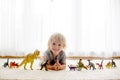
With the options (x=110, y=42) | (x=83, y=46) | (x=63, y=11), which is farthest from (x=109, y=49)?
(x=63, y=11)

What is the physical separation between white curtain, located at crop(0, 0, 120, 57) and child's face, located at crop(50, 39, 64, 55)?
1.76ft

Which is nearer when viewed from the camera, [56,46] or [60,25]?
[56,46]

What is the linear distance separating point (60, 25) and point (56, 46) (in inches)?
22.5

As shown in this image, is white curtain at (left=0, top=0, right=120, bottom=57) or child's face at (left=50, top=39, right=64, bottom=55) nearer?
child's face at (left=50, top=39, right=64, bottom=55)

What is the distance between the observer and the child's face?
4.56 feet

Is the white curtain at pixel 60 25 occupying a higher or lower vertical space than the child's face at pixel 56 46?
higher

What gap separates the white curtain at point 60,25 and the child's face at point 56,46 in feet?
1.76

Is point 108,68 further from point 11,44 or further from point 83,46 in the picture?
point 11,44

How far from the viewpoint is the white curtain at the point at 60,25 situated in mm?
1913

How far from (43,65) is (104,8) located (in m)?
0.86

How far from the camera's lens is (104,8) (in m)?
1.98

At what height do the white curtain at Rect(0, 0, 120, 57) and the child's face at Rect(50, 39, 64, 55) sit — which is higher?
the white curtain at Rect(0, 0, 120, 57)

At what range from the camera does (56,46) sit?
1390 millimetres

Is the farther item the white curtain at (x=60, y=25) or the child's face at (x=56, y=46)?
the white curtain at (x=60, y=25)
